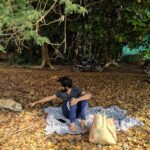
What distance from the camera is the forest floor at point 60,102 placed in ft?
19.2

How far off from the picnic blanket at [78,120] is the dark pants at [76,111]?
0.11 metres

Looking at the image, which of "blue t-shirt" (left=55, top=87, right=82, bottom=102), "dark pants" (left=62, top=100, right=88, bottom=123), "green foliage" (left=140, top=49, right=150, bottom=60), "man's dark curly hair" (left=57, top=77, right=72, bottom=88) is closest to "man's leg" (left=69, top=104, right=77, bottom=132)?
"dark pants" (left=62, top=100, right=88, bottom=123)

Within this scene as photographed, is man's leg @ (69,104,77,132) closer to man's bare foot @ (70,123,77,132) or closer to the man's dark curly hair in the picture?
man's bare foot @ (70,123,77,132)

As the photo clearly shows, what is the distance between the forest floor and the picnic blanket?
11 centimetres

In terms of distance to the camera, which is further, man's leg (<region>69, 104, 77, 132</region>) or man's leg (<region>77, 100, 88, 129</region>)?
man's leg (<region>77, 100, 88, 129</region>)

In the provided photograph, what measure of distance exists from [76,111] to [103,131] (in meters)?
0.93

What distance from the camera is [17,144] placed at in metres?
5.84

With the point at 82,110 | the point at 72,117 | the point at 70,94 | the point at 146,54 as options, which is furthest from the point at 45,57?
the point at 72,117

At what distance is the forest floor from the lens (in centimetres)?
585

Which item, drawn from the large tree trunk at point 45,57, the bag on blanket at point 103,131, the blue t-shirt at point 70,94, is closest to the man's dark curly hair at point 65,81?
the blue t-shirt at point 70,94

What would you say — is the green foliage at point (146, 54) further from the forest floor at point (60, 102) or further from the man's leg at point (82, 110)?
the man's leg at point (82, 110)

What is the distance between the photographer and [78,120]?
6.44 metres

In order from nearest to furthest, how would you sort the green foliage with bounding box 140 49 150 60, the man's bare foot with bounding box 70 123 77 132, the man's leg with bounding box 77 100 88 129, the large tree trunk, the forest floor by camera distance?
1. the forest floor
2. the man's bare foot with bounding box 70 123 77 132
3. the man's leg with bounding box 77 100 88 129
4. the green foliage with bounding box 140 49 150 60
5. the large tree trunk

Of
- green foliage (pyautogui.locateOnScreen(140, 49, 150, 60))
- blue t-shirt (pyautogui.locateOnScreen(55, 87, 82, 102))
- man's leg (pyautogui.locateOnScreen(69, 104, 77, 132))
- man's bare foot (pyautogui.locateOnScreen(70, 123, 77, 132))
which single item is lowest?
man's bare foot (pyautogui.locateOnScreen(70, 123, 77, 132))
